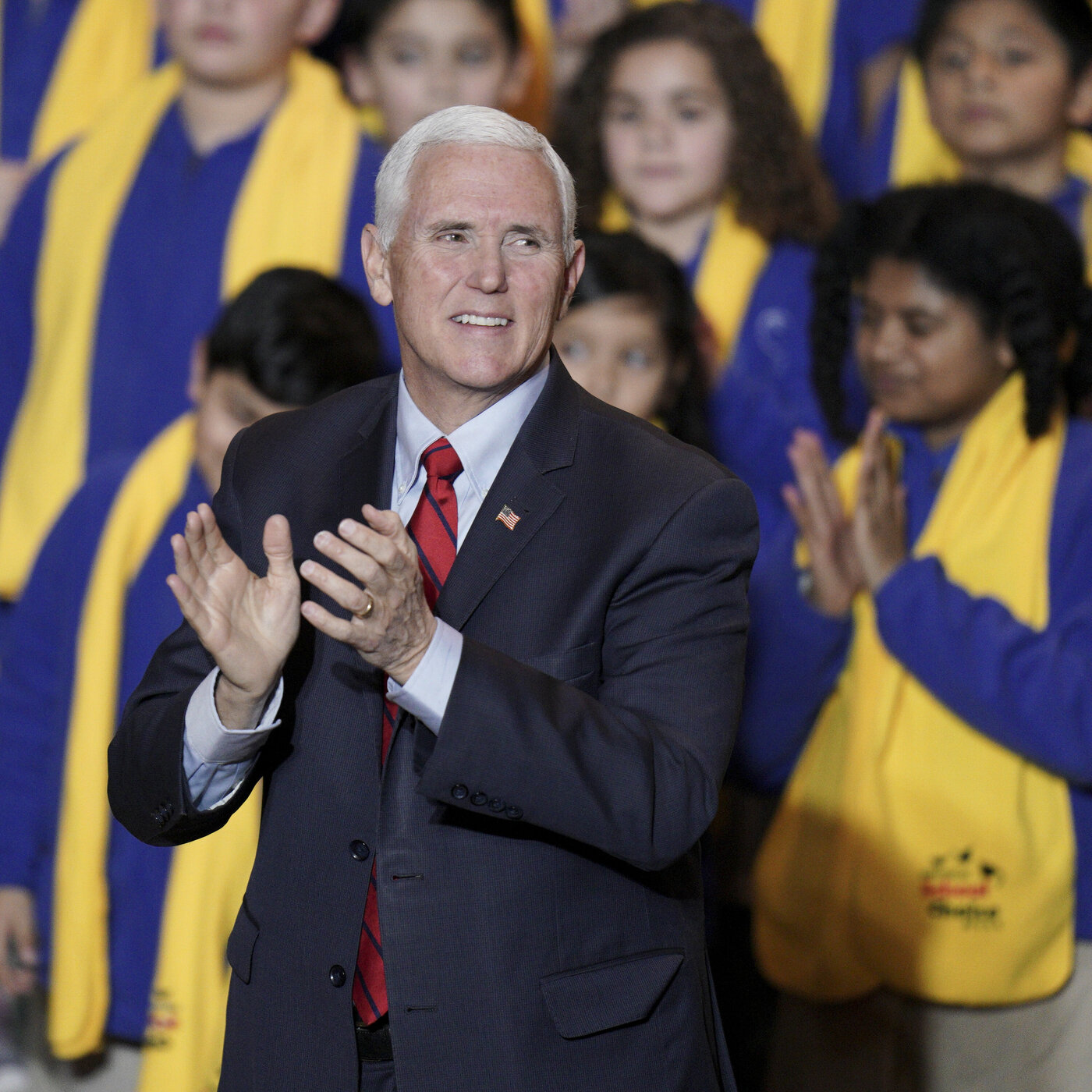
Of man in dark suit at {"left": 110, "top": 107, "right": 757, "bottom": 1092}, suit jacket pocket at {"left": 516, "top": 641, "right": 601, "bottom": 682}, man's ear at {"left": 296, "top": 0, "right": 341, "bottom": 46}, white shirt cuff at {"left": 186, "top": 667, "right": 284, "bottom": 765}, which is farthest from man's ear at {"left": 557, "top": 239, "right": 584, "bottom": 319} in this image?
man's ear at {"left": 296, "top": 0, "right": 341, "bottom": 46}

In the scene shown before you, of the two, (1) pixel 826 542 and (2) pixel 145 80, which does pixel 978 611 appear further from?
(2) pixel 145 80

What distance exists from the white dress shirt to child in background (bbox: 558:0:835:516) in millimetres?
1517

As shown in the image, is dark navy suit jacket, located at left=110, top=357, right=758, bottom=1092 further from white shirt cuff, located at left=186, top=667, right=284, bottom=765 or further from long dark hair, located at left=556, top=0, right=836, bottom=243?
long dark hair, located at left=556, top=0, right=836, bottom=243

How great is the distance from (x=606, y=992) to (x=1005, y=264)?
1892 millimetres

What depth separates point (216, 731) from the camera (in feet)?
4.39

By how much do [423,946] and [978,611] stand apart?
1572 millimetres

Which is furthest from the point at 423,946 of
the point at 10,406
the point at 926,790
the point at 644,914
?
the point at 10,406

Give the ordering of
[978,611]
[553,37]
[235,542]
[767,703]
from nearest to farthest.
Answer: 1. [235,542]
2. [978,611]
3. [767,703]
4. [553,37]

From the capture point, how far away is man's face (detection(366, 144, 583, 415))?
1398mm

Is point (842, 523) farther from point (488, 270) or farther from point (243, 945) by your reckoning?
point (243, 945)

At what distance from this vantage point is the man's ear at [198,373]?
279cm

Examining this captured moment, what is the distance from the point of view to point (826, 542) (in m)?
2.68

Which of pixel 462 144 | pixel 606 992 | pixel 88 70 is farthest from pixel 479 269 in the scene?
pixel 88 70

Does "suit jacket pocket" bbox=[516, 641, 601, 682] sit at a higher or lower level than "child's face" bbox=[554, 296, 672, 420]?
lower
